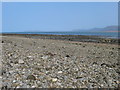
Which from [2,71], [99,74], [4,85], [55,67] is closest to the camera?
[4,85]

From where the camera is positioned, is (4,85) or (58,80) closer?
(4,85)

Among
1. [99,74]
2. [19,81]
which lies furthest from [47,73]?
[99,74]

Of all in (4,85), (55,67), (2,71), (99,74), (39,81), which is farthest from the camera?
(55,67)

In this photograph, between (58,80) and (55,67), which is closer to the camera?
(58,80)

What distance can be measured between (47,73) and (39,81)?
899 mm

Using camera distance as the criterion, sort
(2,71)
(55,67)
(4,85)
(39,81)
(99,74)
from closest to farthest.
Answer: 1. (4,85)
2. (39,81)
3. (2,71)
4. (99,74)
5. (55,67)

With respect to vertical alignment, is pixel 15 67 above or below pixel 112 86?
above

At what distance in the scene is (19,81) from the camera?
5020mm

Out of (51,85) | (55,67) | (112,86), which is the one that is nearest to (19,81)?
(51,85)

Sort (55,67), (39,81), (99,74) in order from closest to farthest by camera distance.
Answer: (39,81)
(99,74)
(55,67)

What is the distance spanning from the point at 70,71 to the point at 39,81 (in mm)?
1804

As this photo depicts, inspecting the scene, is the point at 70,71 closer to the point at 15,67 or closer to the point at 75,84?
the point at 75,84

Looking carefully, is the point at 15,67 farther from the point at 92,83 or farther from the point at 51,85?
the point at 92,83

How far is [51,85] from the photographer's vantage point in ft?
15.8
